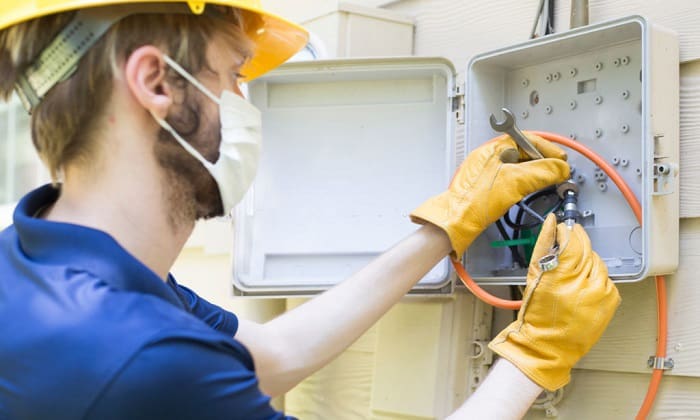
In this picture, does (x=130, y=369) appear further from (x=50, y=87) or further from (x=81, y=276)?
(x=50, y=87)

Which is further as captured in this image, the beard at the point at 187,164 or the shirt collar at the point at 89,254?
the beard at the point at 187,164

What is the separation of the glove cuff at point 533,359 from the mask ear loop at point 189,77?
2.03 feet

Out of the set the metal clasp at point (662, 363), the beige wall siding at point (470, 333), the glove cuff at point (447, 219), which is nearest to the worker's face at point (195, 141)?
the glove cuff at point (447, 219)

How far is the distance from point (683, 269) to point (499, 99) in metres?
0.51

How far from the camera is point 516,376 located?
1.46 meters

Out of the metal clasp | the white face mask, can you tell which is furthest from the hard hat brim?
the metal clasp

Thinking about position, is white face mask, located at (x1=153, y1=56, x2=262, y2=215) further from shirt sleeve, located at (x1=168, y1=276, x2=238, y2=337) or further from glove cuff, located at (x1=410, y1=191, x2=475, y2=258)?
glove cuff, located at (x1=410, y1=191, x2=475, y2=258)

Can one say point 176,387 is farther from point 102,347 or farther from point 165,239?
point 165,239

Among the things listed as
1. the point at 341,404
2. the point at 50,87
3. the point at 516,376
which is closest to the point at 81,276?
Result: the point at 50,87

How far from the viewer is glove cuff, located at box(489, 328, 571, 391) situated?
4.78 ft

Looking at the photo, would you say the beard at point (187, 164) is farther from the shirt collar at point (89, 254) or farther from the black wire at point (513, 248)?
the black wire at point (513, 248)

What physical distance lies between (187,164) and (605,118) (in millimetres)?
791

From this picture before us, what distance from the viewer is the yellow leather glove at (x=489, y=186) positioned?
5.20 ft

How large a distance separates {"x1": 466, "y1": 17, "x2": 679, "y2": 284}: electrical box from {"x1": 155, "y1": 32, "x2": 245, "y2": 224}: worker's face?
1.95ft
